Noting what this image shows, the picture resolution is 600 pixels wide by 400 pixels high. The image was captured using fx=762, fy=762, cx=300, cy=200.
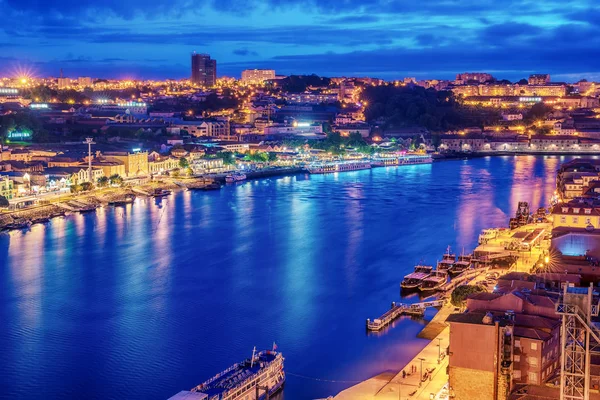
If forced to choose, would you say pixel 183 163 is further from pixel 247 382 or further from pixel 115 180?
pixel 247 382

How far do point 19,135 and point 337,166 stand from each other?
6.47 m

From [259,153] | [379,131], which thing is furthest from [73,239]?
[379,131]

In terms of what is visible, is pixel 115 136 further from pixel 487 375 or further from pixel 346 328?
pixel 487 375

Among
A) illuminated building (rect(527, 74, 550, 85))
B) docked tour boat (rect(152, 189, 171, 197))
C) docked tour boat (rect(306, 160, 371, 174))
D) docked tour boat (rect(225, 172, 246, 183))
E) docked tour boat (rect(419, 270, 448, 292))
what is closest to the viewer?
docked tour boat (rect(419, 270, 448, 292))

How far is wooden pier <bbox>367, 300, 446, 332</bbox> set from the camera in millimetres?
4934

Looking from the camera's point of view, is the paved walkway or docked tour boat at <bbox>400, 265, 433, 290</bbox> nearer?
the paved walkway

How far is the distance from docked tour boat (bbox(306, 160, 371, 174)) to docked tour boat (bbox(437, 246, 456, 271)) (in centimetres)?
891

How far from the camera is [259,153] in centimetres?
1603

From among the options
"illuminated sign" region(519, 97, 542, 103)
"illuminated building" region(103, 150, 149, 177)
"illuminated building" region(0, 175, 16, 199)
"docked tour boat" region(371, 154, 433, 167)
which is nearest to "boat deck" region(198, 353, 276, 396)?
"illuminated building" region(0, 175, 16, 199)

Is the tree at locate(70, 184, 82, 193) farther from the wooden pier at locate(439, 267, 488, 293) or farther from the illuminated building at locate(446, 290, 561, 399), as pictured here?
the illuminated building at locate(446, 290, 561, 399)

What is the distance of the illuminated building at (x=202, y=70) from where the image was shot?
111 feet

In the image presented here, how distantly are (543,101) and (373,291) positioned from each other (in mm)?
24359

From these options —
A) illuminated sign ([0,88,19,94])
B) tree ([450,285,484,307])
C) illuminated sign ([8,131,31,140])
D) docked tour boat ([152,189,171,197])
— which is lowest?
tree ([450,285,484,307])

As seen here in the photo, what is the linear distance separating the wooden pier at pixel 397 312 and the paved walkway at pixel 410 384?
77 cm
